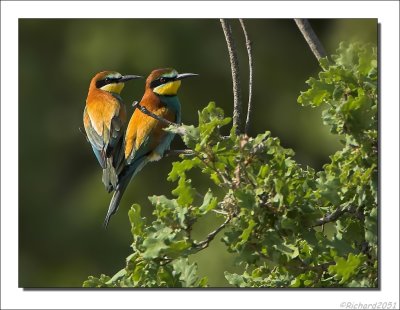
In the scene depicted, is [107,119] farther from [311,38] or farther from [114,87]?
[311,38]

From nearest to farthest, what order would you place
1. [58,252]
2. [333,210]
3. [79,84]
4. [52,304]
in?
[333,210]
[52,304]
[79,84]
[58,252]

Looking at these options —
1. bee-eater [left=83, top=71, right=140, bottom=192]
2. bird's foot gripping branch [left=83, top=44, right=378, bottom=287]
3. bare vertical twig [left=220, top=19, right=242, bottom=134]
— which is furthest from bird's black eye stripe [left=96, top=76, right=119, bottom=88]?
bird's foot gripping branch [left=83, top=44, right=378, bottom=287]

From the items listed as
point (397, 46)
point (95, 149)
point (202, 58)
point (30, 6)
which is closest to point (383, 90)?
point (397, 46)

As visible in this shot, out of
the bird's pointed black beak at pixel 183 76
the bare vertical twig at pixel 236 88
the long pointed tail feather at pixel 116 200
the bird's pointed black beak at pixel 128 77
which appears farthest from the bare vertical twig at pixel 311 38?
the long pointed tail feather at pixel 116 200

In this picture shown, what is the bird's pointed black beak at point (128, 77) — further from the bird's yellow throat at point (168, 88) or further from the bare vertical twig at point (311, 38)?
the bare vertical twig at point (311, 38)

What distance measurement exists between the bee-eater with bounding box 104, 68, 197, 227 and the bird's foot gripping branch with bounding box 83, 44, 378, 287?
1.68 feet

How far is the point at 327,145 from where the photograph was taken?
3.30 meters

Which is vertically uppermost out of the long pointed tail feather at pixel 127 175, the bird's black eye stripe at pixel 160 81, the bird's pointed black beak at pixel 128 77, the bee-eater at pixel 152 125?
the bird's pointed black beak at pixel 128 77

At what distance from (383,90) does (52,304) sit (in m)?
1.35

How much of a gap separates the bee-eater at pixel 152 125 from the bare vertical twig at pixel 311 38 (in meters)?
0.45

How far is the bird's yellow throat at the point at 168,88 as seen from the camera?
2990 mm

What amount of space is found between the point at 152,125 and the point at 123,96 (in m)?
0.15

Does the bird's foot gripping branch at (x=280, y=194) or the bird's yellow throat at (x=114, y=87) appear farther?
the bird's yellow throat at (x=114, y=87)

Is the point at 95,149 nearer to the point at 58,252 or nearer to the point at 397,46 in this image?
the point at 58,252
